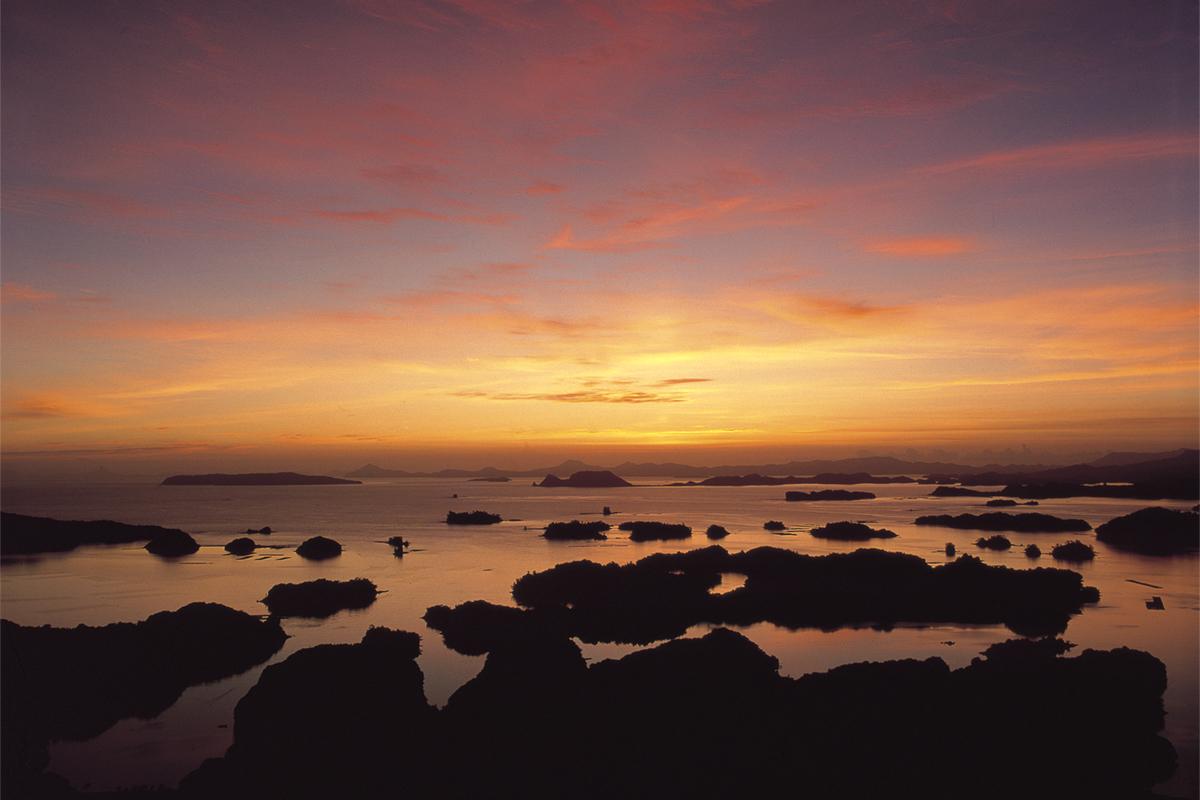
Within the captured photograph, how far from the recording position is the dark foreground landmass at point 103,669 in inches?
1031

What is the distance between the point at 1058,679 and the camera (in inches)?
1007

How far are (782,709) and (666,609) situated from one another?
22.7 metres

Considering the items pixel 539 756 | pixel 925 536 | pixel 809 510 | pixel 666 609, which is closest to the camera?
pixel 539 756

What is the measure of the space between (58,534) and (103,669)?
8454cm

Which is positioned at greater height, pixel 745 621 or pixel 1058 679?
pixel 1058 679

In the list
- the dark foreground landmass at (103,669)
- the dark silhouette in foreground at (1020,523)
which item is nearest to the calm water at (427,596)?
the dark foreground landmass at (103,669)

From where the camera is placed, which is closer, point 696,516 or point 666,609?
point 666,609

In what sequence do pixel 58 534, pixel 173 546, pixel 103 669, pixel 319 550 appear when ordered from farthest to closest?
pixel 58 534
pixel 173 546
pixel 319 550
pixel 103 669

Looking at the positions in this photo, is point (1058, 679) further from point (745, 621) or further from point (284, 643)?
point (284, 643)

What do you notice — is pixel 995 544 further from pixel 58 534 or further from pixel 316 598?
pixel 58 534

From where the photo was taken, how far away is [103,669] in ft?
104

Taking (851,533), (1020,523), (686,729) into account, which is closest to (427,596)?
(686,729)

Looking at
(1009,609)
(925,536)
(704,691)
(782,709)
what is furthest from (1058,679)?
(925,536)

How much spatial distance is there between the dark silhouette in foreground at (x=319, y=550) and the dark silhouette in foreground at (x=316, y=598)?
98.0 ft
